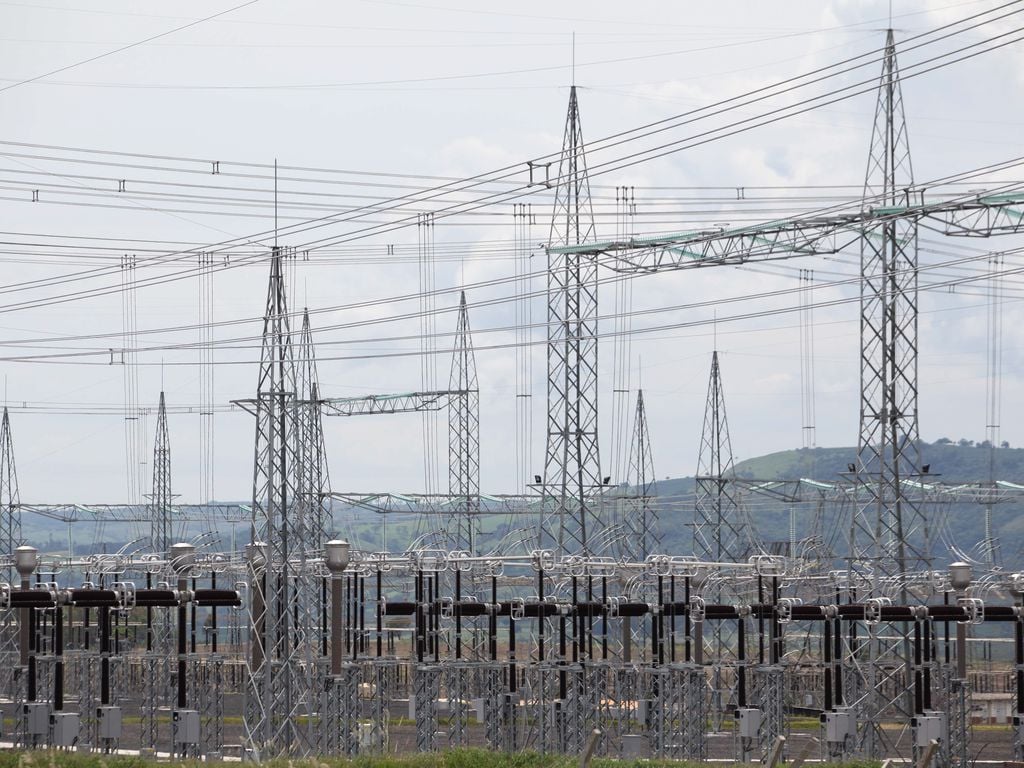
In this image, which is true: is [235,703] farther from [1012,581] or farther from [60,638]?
[1012,581]

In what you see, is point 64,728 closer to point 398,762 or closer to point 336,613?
point 336,613

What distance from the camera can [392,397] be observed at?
51031 mm

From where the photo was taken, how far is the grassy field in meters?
19.6

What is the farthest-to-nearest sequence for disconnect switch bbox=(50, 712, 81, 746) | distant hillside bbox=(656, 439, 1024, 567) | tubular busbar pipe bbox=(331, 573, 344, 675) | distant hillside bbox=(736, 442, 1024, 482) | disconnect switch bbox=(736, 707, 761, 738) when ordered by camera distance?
1. distant hillside bbox=(736, 442, 1024, 482)
2. distant hillside bbox=(656, 439, 1024, 567)
3. disconnect switch bbox=(736, 707, 761, 738)
4. disconnect switch bbox=(50, 712, 81, 746)
5. tubular busbar pipe bbox=(331, 573, 344, 675)

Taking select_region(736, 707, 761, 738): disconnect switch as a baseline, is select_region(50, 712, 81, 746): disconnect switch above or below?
above

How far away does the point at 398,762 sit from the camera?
67.4 feet

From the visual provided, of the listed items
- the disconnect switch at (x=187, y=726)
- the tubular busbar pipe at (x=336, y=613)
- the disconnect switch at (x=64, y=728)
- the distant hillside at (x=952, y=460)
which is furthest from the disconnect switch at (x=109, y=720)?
the distant hillside at (x=952, y=460)

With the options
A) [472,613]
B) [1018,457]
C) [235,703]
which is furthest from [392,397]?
[1018,457]

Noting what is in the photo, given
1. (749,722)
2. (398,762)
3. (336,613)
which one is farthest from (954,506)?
(398,762)

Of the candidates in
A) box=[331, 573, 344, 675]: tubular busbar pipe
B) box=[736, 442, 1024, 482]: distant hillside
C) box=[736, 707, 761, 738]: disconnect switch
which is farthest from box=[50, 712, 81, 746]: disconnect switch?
box=[736, 442, 1024, 482]: distant hillside

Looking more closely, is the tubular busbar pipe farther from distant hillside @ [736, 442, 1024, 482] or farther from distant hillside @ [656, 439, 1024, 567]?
distant hillside @ [736, 442, 1024, 482]

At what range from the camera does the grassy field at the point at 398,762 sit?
19641 mm

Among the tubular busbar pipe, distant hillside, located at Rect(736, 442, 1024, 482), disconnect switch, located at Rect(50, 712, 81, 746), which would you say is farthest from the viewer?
distant hillside, located at Rect(736, 442, 1024, 482)

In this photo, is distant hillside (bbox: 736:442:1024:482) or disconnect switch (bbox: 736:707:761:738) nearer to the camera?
disconnect switch (bbox: 736:707:761:738)
